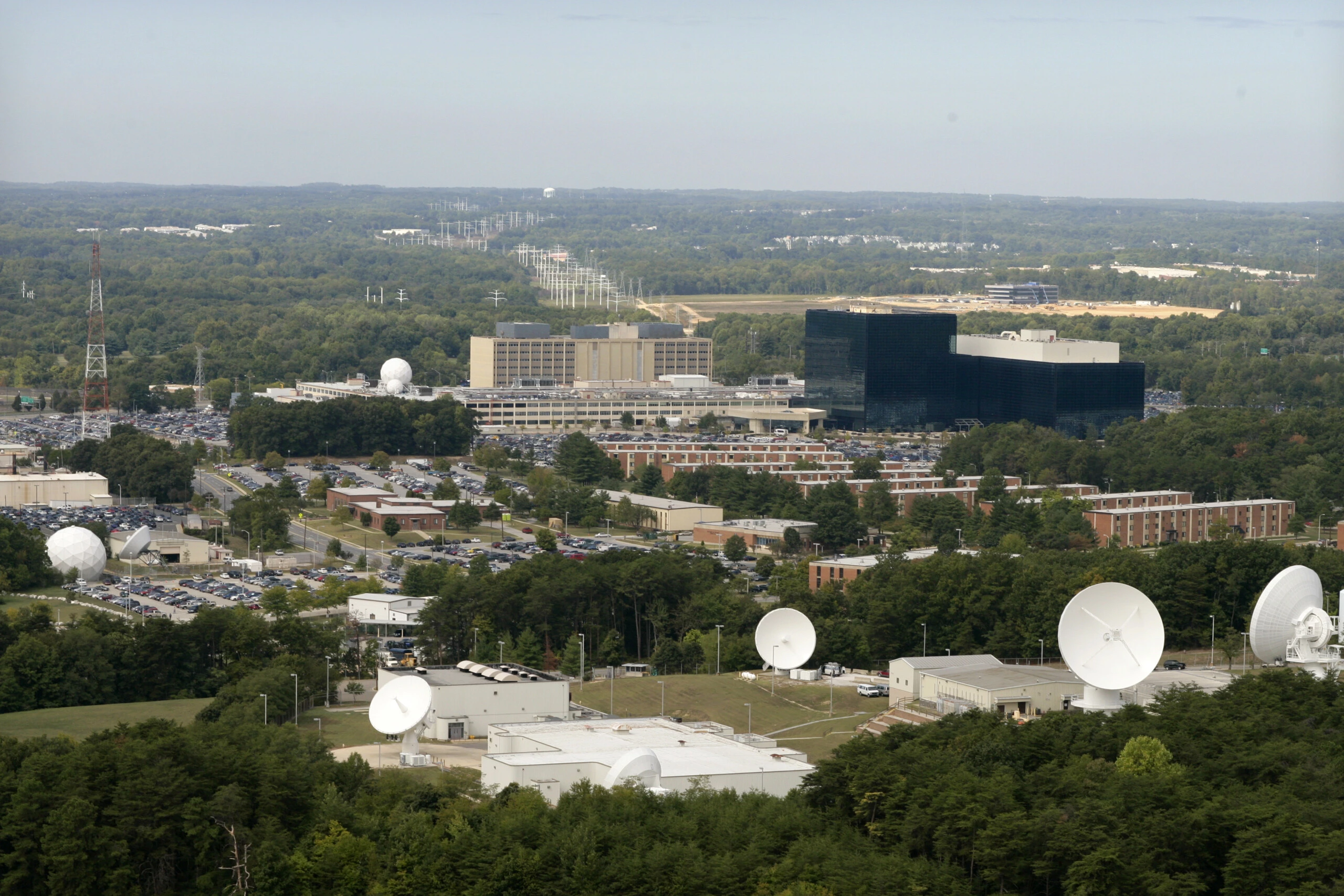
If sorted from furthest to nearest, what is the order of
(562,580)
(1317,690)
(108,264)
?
(108,264)
(562,580)
(1317,690)

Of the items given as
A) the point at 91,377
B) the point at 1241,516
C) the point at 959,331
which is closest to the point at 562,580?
the point at 1241,516

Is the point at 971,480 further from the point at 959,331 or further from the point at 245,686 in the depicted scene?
the point at 959,331

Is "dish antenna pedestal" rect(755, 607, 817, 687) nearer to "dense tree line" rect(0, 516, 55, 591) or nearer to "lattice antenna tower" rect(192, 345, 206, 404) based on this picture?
"dense tree line" rect(0, 516, 55, 591)

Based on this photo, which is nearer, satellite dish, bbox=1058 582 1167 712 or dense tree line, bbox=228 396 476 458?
satellite dish, bbox=1058 582 1167 712

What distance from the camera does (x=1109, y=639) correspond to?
95.3 feet

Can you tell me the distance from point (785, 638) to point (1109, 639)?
5.75 metres

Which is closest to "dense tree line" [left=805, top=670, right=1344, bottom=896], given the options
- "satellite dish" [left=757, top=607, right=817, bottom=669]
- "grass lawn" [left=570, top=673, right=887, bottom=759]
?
"grass lawn" [left=570, top=673, right=887, bottom=759]

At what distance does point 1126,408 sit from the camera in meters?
78.6

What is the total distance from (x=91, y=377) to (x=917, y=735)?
63.2 metres

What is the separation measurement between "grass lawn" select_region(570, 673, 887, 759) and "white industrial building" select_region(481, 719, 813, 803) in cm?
121

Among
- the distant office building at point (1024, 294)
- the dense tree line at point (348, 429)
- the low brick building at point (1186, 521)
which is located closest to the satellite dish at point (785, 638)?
the low brick building at point (1186, 521)

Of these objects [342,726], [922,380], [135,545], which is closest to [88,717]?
[342,726]

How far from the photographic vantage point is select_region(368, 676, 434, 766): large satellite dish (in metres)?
28.1

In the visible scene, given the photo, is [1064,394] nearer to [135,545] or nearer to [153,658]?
[135,545]
